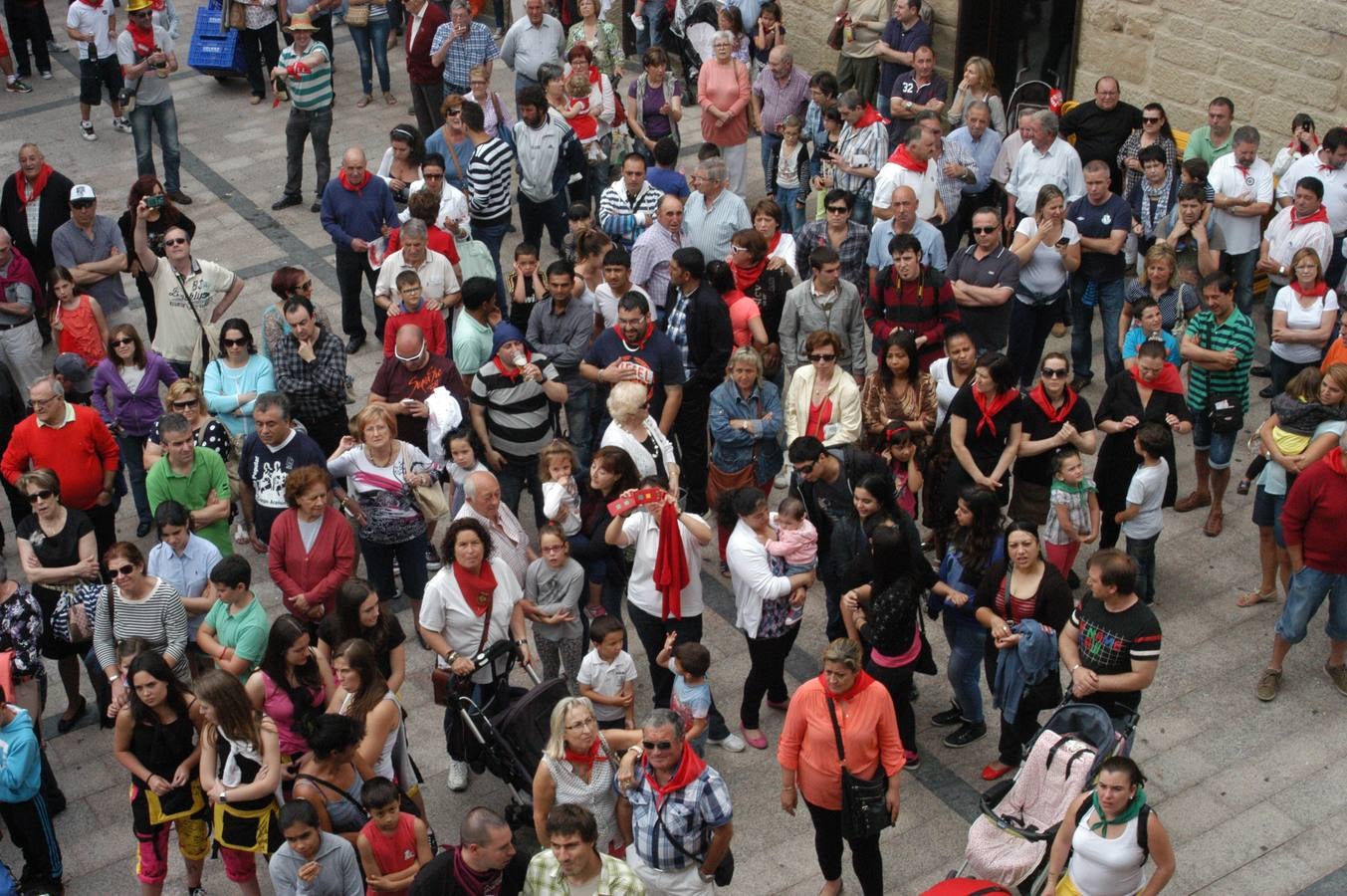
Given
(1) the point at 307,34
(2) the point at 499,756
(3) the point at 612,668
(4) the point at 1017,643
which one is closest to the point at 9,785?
(2) the point at 499,756

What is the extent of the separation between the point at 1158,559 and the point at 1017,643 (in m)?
2.70

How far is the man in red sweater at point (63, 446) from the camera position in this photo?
990cm

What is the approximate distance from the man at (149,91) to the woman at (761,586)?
9.25 metres

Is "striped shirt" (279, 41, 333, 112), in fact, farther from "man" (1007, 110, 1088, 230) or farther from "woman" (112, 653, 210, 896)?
"woman" (112, 653, 210, 896)

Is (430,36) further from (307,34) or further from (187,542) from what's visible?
(187,542)

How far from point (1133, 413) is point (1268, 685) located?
1778 mm

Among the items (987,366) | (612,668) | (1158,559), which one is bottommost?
(1158,559)

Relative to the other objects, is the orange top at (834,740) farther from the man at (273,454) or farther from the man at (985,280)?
the man at (985,280)

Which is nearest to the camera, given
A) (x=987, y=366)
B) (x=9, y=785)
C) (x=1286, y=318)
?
(x=9, y=785)

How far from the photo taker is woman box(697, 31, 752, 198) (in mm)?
14594

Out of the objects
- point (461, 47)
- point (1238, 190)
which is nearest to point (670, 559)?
point (1238, 190)

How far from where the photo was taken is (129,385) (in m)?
10.6

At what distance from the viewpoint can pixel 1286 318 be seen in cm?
1112

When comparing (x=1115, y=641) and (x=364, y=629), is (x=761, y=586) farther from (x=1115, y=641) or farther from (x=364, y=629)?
(x=364, y=629)
